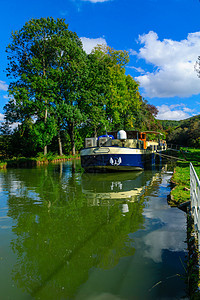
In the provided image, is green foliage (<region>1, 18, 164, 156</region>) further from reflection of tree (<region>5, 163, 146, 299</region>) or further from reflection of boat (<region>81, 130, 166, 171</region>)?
reflection of tree (<region>5, 163, 146, 299</region>)

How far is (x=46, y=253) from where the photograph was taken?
3709 millimetres

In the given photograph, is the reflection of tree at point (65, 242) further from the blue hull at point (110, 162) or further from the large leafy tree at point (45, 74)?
the large leafy tree at point (45, 74)

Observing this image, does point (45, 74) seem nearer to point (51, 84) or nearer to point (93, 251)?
point (51, 84)

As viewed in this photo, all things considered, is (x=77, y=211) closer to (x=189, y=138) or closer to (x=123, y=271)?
(x=123, y=271)

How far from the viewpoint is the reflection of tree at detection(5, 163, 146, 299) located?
299 cm

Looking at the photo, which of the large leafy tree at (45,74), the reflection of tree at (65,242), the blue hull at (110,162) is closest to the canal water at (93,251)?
the reflection of tree at (65,242)

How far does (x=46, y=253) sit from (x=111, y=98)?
32.3 metres

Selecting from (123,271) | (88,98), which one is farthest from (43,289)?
(88,98)

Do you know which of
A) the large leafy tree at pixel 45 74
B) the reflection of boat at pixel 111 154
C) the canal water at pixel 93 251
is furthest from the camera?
the large leafy tree at pixel 45 74

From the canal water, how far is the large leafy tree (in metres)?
20.2

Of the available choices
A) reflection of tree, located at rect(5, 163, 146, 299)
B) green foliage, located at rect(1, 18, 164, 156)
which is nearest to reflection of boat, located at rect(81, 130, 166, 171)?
reflection of tree, located at rect(5, 163, 146, 299)

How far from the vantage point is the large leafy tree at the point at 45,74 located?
25.2 m

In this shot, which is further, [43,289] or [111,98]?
[111,98]

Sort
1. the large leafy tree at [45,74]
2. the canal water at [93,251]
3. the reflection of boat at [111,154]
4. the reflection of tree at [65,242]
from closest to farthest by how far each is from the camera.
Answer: the canal water at [93,251], the reflection of tree at [65,242], the reflection of boat at [111,154], the large leafy tree at [45,74]
